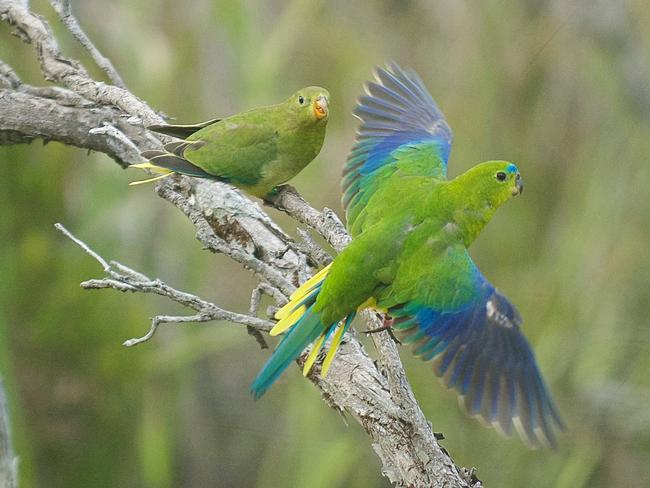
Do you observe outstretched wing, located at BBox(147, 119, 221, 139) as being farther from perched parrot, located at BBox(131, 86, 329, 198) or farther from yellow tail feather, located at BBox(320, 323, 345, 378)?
yellow tail feather, located at BBox(320, 323, 345, 378)

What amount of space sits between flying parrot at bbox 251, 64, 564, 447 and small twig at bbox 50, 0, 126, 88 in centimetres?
93

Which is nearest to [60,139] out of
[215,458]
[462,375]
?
[462,375]

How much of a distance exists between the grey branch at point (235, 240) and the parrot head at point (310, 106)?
24cm

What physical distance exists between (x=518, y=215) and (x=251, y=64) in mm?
1498

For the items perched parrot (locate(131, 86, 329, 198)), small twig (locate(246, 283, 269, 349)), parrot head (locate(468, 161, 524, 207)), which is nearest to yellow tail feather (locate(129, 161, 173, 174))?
perched parrot (locate(131, 86, 329, 198))

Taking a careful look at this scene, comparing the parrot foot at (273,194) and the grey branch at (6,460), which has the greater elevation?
the parrot foot at (273,194)

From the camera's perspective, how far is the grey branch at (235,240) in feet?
7.04

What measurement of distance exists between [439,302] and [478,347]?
0.18m

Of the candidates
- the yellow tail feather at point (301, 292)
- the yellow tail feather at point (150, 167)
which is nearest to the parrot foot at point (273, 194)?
the yellow tail feather at point (150, 167)

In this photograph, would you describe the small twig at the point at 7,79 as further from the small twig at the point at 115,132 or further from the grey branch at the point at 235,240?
the small twig at the point at 115,132

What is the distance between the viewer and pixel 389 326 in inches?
94.0

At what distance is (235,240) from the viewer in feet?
9.04

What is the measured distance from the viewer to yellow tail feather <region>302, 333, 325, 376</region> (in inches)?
91.7

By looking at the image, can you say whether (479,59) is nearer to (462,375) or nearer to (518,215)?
(518,215)
